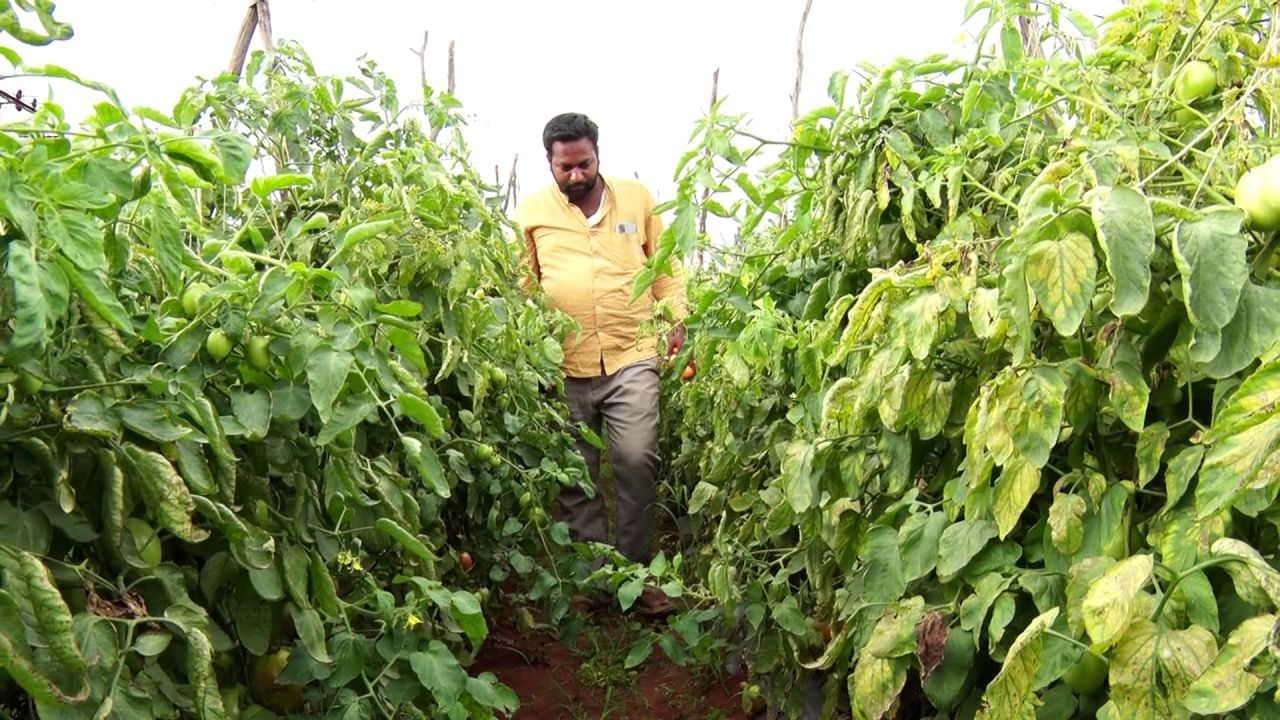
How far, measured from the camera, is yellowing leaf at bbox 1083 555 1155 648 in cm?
84

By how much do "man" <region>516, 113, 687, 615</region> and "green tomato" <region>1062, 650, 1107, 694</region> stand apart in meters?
2.40

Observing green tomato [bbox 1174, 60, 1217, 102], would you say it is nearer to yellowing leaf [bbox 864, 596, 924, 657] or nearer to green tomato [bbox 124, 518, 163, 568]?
yellowing leaf [bbox 864, 596, 924, 657]

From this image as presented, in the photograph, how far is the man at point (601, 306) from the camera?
3.42 m

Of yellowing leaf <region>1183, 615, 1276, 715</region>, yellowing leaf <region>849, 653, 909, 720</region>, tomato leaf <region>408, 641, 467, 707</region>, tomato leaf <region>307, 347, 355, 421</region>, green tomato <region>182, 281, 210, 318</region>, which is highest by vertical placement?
green tomato <region>182, 281, 210, 318</region>

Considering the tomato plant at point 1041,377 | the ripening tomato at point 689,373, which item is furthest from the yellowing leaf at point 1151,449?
the ripening tomato at point 689,373

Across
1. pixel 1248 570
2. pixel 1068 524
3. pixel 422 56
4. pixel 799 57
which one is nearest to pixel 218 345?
pixel 1068 524

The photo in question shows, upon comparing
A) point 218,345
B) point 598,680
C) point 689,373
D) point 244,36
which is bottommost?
point 598,680

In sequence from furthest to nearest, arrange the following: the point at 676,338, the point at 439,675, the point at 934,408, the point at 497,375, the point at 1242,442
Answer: the point at 676,338
the point at 497,375
the point at 439,675
the point at 934,408
the point at 1242,442

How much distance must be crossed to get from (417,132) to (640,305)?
1.24 m

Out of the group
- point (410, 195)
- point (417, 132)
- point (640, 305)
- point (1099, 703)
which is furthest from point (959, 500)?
point (640, 305)

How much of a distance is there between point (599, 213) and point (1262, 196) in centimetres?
264

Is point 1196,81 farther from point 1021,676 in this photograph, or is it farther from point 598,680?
point 598,680

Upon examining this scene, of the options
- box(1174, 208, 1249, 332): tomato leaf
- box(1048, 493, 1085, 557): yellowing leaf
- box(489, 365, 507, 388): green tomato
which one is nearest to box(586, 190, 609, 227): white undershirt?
box(489, 365, 507, 388): green tomato

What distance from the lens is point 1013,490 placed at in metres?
1.05
